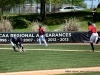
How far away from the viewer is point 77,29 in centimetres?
2606

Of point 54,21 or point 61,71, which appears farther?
point 54,21

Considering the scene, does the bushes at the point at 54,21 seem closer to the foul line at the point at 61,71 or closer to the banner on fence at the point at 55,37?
the banner on fence at the point at 55,37

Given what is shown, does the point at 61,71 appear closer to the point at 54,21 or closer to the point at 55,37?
the point at 55,37

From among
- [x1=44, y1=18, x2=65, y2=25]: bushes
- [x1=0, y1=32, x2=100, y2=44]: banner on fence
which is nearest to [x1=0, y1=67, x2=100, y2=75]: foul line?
[x1=0, y1=32, x2=100, y2=44]: banner on fence

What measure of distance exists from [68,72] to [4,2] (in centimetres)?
2613

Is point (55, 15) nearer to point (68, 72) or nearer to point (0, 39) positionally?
point (0, 39)

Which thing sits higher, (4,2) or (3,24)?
(4,2)

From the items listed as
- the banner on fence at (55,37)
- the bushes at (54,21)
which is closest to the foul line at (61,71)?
the banner on fence at (55,37)

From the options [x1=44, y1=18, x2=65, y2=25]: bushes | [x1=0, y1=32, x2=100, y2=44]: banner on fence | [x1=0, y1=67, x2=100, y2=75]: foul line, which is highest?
[x1=44, y1=18, x2=65, y2=25]: bushes

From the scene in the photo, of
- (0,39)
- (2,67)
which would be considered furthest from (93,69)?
(0,39)

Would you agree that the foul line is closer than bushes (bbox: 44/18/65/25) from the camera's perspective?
Yes

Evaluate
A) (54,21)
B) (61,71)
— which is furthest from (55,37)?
(61,71)

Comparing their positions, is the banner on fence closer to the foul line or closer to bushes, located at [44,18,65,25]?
bushes, located at [44,18,65,25]

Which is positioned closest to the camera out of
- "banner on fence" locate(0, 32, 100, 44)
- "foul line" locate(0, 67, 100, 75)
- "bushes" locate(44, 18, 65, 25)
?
"foul line" locate(0, 67, 100, 75)
